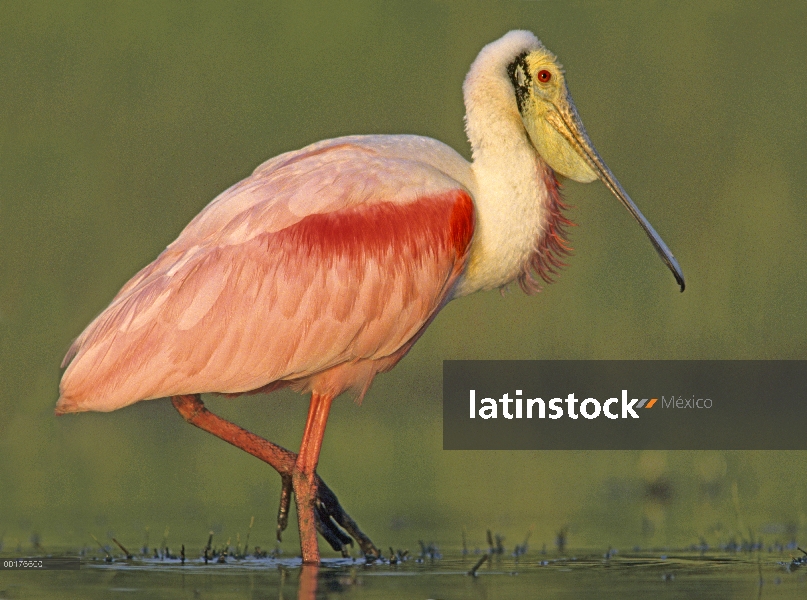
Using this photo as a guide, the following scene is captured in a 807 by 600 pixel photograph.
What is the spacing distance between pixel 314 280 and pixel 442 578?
205 centimetres

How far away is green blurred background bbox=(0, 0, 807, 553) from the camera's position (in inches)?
448

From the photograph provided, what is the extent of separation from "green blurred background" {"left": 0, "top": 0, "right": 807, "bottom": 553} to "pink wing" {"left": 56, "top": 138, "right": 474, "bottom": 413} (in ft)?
3.67

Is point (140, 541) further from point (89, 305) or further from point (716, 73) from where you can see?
point (716, 73)

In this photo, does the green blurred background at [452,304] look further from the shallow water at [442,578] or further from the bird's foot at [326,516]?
the shallow water at [442,578]

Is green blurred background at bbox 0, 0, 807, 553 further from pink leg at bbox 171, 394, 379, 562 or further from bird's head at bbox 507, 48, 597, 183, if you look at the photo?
bird's head at bbox 507, 48, 597, 183

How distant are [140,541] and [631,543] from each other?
2.86 metres

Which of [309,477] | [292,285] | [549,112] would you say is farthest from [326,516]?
[549,112]

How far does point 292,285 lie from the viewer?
31.7 ft

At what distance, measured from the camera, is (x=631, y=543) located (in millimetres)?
9812

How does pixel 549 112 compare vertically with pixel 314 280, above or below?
above

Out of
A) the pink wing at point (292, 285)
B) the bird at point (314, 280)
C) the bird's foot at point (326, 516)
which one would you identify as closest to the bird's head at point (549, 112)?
the bird at point (314, 280)

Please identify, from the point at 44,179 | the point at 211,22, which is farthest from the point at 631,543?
the point at 211,22

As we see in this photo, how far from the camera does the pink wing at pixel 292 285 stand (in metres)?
9.34

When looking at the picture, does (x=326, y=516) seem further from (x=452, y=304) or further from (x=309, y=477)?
(x=452, y=304)
